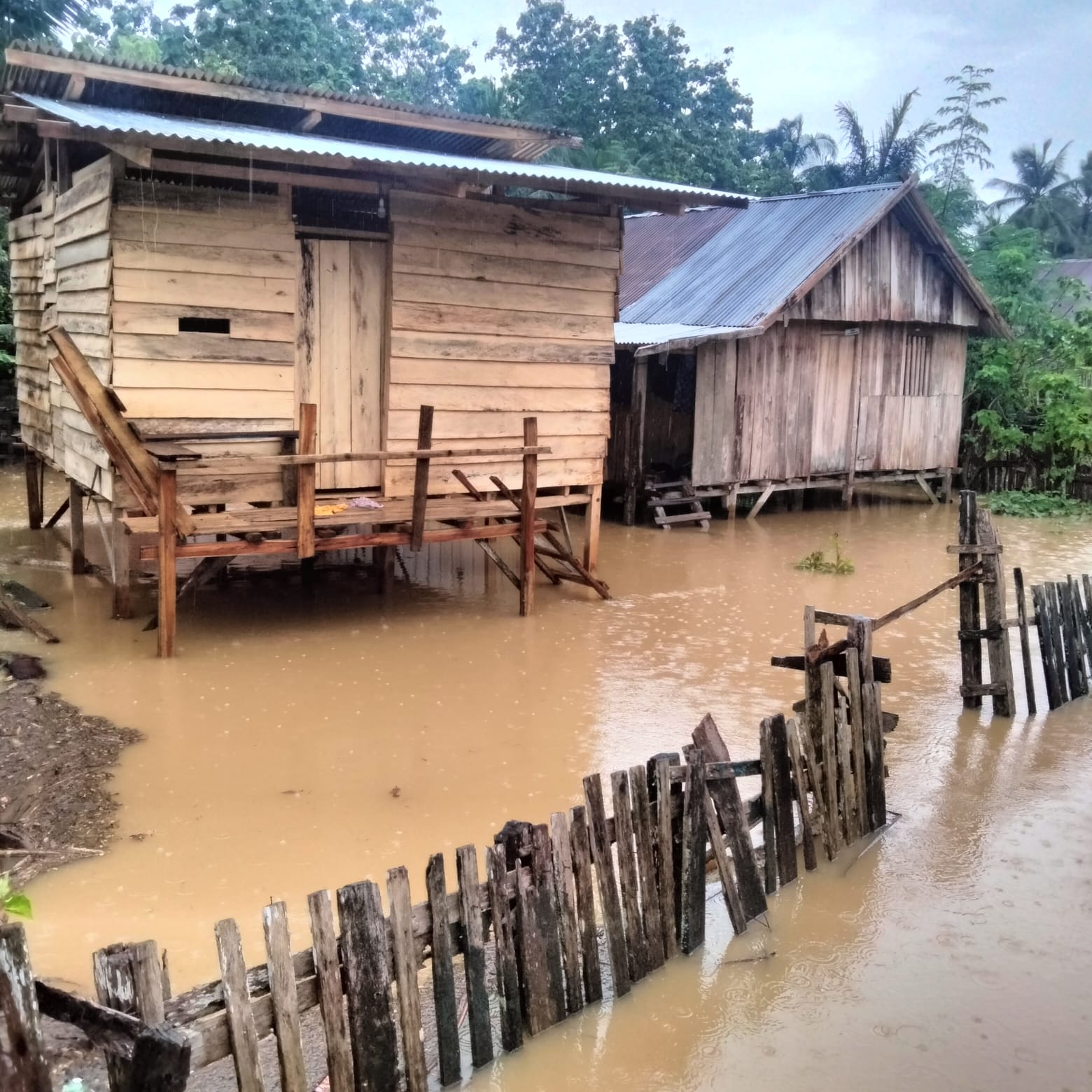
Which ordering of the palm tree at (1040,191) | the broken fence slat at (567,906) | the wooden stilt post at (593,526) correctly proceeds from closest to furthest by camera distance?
the broken fence slat at (567,906)
the wooden stilt post at (593,526)
the palm tree at (1040,191)

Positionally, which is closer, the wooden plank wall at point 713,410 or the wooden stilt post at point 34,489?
the wooden stilt post at point 34,489

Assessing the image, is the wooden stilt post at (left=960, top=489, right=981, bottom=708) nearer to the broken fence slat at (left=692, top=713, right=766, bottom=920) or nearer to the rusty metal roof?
the broken fence slat at (left=692, top=713, right=766, bottom=920)

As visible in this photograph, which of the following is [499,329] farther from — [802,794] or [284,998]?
[284,998]

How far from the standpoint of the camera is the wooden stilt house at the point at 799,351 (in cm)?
1638

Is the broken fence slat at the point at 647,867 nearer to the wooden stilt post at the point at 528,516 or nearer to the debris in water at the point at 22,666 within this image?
the debris in water at the point at 22,666

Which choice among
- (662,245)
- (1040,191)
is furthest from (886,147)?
(1040,191)

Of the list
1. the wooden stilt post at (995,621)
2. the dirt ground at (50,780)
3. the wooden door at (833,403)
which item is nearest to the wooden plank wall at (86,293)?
the dirt ground at (50,780)

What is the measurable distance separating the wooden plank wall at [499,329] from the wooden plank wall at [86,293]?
2.38m

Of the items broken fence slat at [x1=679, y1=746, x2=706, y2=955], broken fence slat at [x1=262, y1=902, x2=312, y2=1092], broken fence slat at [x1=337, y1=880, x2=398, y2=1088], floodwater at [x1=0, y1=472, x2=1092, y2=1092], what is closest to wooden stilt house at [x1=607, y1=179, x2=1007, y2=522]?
floodwater at [x1=0, y1=472, x2=1092, y2=1092]

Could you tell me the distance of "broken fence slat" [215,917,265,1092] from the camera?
304cm

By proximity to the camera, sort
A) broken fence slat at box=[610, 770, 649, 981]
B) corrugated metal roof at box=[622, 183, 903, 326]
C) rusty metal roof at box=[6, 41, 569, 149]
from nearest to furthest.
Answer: broken fence slat at box=[610, 770, 649, 981], rusty metal roof at box=[6, 41, 569, 149], corrugated metal roof at box=[622, 183, 903, 326]

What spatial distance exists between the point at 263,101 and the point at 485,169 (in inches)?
125

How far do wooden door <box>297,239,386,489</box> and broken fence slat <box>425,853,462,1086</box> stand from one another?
669cm

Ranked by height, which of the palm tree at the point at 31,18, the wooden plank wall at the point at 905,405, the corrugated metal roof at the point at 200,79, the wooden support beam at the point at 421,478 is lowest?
the wooden support beam at the point at 421,478
